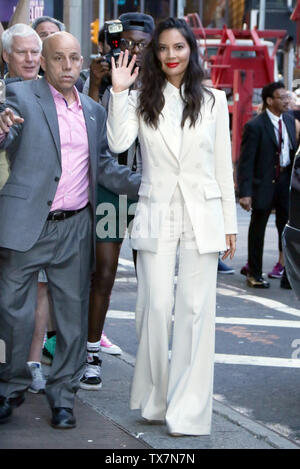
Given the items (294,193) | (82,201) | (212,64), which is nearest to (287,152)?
(294,193)

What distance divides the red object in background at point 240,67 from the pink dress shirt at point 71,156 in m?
18.2

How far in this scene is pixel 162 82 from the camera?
5215mm

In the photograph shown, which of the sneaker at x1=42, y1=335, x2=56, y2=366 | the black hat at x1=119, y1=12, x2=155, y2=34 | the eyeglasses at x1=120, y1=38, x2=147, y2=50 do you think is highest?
the black hat at x1=119, y1=12, x2=155, y2=34

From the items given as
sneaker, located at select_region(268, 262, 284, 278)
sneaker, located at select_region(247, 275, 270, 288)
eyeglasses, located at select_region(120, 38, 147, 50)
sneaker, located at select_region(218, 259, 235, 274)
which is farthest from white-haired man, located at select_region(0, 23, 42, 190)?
sneaker, located at select_region(218, 259, 235, 274)

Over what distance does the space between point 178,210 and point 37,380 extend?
148cm

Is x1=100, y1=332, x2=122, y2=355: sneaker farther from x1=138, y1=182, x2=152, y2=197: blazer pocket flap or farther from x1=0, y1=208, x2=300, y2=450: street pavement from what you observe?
x1=138, y1=182, x2=152, y2=197: blazer pocket flap

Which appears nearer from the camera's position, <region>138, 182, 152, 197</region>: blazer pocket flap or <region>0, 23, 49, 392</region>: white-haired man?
<region>138, 182, 152, 197</region>: blazer pocket flap

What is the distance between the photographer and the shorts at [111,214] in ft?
20.1

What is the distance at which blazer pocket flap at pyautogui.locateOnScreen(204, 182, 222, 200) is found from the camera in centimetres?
513

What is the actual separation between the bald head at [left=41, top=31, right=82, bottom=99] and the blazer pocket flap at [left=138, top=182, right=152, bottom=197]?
2.08 ft

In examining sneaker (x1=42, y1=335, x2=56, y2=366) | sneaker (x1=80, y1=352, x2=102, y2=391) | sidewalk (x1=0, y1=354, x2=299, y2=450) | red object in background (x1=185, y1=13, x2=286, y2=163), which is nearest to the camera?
sidewalk (x1=0, y1=354, x2=299, y2=450)

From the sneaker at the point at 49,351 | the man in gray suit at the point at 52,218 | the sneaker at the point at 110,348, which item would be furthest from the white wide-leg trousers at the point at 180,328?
the sneaker at the point at 110,348

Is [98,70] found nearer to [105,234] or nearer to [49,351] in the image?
[105,234]

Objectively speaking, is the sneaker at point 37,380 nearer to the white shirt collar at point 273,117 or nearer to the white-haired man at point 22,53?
the white-haired man at point 22,53
